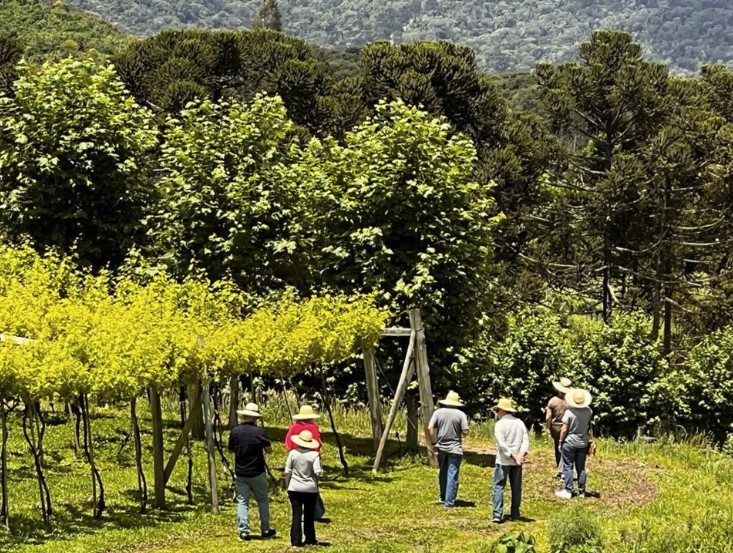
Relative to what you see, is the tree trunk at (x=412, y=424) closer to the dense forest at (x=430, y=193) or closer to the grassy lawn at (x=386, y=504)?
the grassy lawn at (x=386, y=504)

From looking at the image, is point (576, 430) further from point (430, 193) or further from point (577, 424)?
point (430, 193)

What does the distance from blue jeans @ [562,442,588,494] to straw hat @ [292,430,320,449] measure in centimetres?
593

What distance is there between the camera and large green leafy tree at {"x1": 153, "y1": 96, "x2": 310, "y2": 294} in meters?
21.5

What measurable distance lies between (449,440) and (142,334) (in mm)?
5341

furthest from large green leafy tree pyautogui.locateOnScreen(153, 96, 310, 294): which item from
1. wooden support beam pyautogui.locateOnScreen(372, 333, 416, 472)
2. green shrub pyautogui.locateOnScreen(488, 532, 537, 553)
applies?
green shrub pyautogui.locateOnScreen(488, 532, 537, 553)

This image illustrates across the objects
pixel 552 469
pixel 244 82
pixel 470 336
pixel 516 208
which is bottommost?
pixel 552 469

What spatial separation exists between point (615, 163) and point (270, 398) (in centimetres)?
1521

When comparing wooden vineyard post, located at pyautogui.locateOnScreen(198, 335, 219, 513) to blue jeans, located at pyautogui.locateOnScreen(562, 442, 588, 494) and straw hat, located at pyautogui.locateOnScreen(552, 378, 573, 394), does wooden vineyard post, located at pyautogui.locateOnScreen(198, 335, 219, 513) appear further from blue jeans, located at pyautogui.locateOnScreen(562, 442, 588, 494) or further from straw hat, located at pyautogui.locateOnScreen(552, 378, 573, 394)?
straw hat, located at pyautogui.locateOnScreen(552, 378, 573, 394)

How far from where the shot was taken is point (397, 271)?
21750 millimetres

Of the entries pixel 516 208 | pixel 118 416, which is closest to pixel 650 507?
pixel 118 416

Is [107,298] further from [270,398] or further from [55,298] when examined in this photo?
[270,398]

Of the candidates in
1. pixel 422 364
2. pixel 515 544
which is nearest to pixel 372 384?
pixel 422 364

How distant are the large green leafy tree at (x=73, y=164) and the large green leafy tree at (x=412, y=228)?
14.7ft

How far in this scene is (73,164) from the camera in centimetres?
2088
